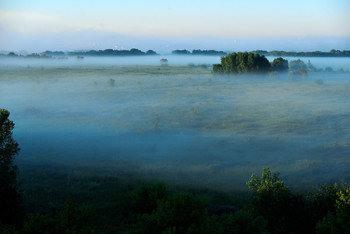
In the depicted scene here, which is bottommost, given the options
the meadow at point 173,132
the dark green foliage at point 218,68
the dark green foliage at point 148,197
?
the meadow at point 173,132

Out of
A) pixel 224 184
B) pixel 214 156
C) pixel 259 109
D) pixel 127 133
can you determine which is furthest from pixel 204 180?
pixel 259 109

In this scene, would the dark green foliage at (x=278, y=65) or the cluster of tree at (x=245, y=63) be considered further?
the dark green foliage at (x=278, y=65)

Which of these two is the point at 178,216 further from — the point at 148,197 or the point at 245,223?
the point at 148,197

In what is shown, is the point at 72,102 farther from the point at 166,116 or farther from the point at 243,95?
the point at 243,95

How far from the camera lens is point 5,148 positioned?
17.9 metres

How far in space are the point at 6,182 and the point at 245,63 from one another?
10384 centimetres

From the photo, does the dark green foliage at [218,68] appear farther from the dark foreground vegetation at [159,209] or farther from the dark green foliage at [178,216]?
the dark green foliage at [178,216]

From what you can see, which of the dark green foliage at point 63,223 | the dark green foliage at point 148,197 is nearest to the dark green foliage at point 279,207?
the dark green foliage at point 148,197

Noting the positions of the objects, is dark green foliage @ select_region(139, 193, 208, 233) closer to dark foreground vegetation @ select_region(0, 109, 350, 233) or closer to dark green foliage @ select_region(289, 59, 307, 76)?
dark foreground vegetation @ select_region(0, 109, 350, 233)

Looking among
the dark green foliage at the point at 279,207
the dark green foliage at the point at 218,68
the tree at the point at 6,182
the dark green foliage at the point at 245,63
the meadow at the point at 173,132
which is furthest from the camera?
the dark green foliage at the point at 218,68

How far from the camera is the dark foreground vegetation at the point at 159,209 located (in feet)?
40.5

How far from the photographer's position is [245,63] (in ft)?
373

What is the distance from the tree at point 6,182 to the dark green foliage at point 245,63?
102 metres

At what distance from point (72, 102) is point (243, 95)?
2395 inches
